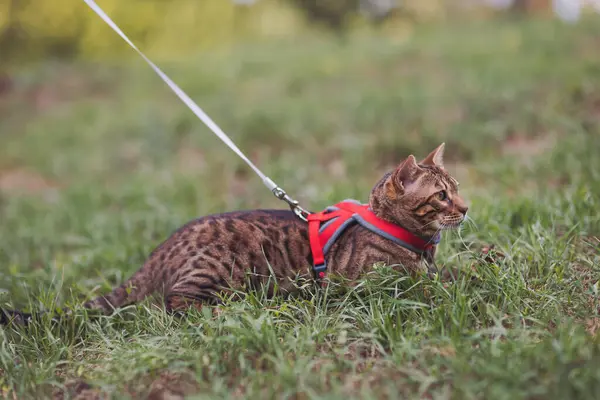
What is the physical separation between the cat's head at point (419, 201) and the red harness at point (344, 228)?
0.05 metres

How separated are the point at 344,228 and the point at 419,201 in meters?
0.39

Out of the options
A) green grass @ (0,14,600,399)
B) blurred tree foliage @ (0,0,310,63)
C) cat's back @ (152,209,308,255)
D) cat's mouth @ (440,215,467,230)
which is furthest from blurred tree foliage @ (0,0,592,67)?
cat's mouth @ (440,215,467,230)

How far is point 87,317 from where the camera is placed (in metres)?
2.81

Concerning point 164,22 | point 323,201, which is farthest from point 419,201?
point 164,22

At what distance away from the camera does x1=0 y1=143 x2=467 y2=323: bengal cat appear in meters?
2.79

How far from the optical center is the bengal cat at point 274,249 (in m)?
2.79

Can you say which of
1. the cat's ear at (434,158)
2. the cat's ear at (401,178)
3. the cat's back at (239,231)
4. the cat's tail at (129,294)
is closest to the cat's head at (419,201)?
the cat's ear at (401,178)

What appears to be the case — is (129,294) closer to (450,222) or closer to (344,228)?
(344,228)

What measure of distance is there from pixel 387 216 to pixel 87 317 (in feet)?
5.17

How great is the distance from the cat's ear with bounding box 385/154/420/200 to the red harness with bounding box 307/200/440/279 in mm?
151

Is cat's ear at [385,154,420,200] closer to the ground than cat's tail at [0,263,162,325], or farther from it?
farther from it

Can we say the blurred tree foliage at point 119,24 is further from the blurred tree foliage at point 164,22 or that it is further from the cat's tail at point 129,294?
the cat's tail at point 129,294

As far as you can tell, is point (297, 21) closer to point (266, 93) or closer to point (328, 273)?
point (266, 93)

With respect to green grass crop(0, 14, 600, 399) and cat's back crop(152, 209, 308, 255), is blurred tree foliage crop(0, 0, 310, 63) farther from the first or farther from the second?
cat's back crop(152, 209, 308, 255)
